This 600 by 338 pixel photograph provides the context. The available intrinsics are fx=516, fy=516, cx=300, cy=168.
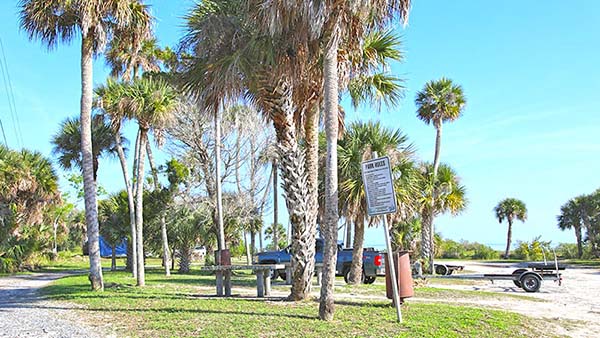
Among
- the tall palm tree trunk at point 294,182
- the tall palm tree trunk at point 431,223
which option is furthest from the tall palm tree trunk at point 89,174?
the tall palm tree trunk at point 431,223

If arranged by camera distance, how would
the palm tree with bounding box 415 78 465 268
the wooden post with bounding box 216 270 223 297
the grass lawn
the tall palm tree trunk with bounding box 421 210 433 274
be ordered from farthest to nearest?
1. the palm tree with bounding box 415 78 465 268
2. the tall palm tree trunk with bounding box 421 210 433 274
3. the wooden post with bounding box 216 270 223 297
4. the grass lawn

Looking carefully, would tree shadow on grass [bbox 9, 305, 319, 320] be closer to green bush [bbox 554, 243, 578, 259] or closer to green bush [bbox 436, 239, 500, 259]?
green bush [bbox 436, 239, 500, 259]

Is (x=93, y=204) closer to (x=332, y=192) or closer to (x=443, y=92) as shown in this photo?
(x=332, y=192)

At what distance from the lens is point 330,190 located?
9.05 meters

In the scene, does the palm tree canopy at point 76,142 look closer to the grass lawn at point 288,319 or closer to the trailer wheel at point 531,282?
the grass lawn at point 288,319

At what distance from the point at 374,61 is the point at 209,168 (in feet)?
52.4

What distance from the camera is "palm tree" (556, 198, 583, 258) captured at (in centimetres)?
5106

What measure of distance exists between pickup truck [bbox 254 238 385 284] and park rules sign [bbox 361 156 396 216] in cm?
919

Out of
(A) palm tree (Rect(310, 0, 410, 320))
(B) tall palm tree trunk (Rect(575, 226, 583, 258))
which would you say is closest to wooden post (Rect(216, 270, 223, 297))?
(A) palm tree (Rect(310, 0, 410, 320))

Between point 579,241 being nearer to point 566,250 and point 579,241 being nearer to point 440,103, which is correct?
point 566,250

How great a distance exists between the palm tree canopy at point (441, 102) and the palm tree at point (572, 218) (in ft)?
96.5

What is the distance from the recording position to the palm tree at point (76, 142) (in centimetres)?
2120

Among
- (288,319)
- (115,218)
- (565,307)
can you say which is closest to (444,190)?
(565,307)

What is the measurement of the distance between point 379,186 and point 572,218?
5097 cm
